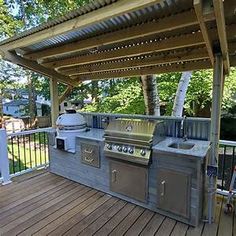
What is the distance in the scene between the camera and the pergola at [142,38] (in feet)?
6.39

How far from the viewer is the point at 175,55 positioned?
318 centimetres

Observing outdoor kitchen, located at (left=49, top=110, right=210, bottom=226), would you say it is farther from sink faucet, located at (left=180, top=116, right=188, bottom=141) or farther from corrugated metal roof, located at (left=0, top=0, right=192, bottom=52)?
corrugated metal roof, located at (left=0, top=0, right=192, bottom=52)

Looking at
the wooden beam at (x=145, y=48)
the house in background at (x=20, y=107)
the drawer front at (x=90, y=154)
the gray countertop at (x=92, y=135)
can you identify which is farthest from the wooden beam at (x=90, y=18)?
the house in background at (x=20, y=107)

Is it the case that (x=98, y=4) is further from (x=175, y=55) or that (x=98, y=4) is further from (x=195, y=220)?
(x=195, y=220)

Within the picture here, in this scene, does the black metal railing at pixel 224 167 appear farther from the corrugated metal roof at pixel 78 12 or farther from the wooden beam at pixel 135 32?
the corrugated metal roof at pixel 78 12

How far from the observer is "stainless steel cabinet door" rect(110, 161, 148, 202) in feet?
9.74

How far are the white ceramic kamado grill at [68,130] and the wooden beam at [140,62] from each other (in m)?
0.94

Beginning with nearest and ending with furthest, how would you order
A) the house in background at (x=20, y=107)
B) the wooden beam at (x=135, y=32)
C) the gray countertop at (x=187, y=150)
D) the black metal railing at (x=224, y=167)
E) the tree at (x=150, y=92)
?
the wooden beam at (x=135, y=32)
the gray countertop at (x=187, y=150)
the black metal railing at (x=224, y=167)
the tree at (x=150, y=92)
the house in background at (x=20, y=107)

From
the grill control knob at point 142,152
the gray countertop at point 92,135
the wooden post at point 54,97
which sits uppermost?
the wooden post at point 54,97

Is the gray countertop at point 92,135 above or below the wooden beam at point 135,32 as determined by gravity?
below

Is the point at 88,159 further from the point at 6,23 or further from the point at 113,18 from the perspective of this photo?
the point at 6,23

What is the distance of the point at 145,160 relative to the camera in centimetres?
284

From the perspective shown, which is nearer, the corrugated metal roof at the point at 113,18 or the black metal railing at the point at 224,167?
the corrugated metal roof at the point at 113,18

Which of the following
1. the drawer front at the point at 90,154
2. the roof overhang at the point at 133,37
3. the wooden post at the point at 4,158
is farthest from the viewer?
the wooden post at the point at 4,158
